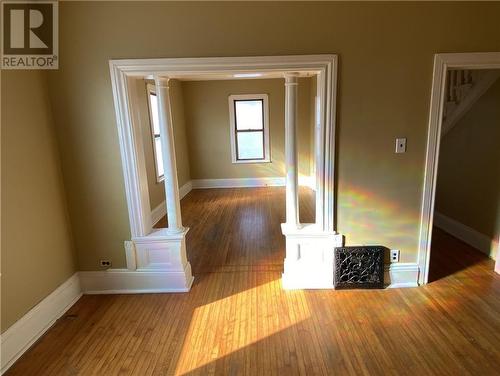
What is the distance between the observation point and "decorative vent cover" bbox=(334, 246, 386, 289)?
2775mm

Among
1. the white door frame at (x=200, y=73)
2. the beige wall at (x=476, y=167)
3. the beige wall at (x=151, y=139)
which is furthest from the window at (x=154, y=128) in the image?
the beige wall at (x=476, y=167)

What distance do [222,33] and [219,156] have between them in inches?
187

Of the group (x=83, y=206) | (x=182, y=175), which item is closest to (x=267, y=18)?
(x=83, y=206)

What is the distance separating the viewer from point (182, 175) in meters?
6.50

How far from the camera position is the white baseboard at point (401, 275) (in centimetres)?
282

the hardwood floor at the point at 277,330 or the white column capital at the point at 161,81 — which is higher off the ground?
the white column capital at the point at 161,81

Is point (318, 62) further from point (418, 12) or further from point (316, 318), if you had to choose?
point (316, 318)

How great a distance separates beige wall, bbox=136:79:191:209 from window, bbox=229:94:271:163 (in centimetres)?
112

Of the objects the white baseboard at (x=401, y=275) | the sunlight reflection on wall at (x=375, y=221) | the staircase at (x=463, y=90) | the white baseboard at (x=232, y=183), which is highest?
the staircase at (x=463, y=90)

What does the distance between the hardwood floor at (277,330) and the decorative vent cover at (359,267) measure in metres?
0.08

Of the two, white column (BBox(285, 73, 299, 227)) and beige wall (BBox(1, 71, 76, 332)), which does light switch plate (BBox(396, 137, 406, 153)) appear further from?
beige wall (BBox(1, 71, 76, 332))

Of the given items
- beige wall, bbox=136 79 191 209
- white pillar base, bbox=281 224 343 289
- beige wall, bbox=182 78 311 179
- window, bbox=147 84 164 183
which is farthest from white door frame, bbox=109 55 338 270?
beige wall, bbox=182 78 311 179

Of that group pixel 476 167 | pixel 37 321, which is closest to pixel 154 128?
pixel 37 321

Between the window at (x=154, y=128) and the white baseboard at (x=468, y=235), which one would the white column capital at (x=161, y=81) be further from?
the white baseboard at (x=468, y=235)
